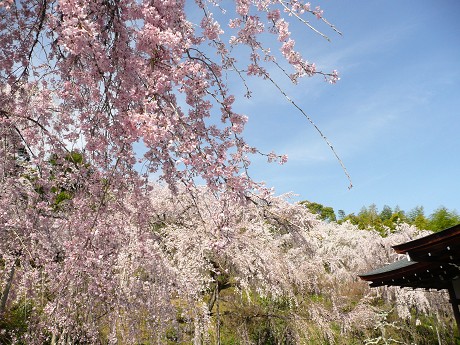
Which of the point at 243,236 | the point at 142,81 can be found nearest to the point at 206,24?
the point at 142,81

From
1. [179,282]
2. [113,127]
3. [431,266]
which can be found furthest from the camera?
Result: [179,282]

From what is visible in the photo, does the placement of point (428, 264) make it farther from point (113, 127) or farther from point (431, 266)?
point (113, 127)

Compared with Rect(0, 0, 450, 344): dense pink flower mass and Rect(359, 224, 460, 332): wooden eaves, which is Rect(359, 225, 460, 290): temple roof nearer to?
Rect(359, 224, 460, 332): wooden eaves

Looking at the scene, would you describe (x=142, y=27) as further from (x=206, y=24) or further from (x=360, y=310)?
(x=360, y=310)

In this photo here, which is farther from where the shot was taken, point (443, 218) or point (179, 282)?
point (443, 218)

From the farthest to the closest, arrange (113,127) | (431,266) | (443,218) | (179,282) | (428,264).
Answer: (443,218), (179,282), (431,266), (428,264), (113,127)

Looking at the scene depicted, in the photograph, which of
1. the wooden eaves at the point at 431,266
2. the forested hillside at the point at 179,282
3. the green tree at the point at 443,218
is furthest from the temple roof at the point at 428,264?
the green tree at the point at 443,218

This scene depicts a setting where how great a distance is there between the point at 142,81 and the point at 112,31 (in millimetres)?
658

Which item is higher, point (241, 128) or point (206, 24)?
point (206, 24)

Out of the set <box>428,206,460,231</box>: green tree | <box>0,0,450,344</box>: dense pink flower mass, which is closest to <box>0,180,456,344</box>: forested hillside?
<box>0,0,450,344</box>: dense pink flower mass

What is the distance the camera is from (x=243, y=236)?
8336 millimetres

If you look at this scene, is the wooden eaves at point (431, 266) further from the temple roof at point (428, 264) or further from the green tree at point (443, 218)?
the green tree at point (443, 218)

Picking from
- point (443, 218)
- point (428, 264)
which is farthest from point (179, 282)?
point (443, 218)

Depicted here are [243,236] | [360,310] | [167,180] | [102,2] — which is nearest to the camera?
[102,2]
